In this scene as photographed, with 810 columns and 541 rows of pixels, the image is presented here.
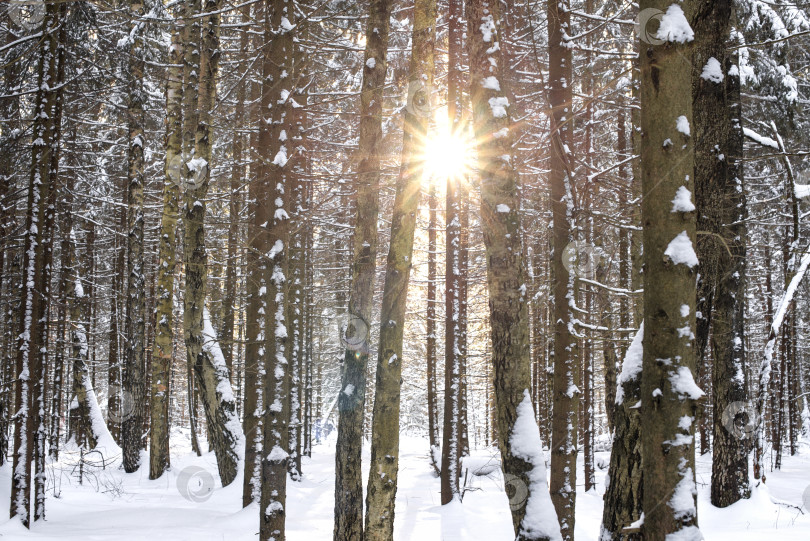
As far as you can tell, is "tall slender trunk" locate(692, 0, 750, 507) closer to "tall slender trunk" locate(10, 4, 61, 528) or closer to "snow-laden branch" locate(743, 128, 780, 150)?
"snow-laden branch" locate(743, 128, 780, 150)

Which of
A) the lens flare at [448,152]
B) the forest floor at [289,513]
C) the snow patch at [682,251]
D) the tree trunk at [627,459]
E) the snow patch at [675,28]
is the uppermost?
the lens flare at [448,152]

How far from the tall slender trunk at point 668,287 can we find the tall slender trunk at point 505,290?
5.00ft

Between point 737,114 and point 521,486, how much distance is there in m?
7.87

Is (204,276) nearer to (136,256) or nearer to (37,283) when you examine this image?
(37,283)

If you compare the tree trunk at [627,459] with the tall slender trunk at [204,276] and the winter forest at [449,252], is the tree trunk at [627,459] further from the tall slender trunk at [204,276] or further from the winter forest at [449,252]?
the tall slender trunk at [204,276]

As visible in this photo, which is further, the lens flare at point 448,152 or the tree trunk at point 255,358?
the tree trunk at point 255,358

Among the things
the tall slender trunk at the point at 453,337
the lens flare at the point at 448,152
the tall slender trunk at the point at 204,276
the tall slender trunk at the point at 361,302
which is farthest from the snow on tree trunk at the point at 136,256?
the tall slender trunk at the point at 361,302

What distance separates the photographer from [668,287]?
131 inches

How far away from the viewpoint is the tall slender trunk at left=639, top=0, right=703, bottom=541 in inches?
127

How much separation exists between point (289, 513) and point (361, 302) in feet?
18.9

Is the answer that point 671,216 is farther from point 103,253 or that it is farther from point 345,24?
point 103,253

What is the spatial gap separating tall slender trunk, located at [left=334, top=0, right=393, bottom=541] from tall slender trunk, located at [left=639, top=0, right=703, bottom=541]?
380 cm

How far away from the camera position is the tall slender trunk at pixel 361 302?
6.51 meters

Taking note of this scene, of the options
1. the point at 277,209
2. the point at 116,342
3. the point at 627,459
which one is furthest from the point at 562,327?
the point at 116,342
